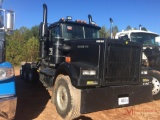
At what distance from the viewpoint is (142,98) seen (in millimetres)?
5113

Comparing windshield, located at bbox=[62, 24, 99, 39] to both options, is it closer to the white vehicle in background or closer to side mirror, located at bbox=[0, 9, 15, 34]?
the white vehicle in background

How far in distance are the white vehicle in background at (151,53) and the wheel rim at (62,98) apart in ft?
7.96

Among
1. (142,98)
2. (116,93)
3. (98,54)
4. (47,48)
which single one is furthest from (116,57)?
(47,48)

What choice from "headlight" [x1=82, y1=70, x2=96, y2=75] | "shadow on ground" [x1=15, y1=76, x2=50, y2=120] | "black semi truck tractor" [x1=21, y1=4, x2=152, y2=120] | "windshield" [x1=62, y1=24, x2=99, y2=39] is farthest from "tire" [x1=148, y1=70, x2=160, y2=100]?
"shadow on ground" [x1=15, y1=76, x2=50, y2=120]

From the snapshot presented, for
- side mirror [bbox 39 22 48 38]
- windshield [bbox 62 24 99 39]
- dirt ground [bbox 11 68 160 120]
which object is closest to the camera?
dirt ground [bbox 11 68 160 120]

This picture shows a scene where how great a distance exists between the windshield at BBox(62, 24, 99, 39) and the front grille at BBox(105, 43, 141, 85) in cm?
221

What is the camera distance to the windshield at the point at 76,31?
22.4 feet

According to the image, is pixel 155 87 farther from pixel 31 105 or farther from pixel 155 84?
pixel 31 105

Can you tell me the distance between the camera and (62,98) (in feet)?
17.0

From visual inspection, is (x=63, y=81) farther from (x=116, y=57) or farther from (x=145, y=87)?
(x=145, y=87)

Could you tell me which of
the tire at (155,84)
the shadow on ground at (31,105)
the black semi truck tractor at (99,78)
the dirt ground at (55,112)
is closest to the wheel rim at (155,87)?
the tire at (155,84)

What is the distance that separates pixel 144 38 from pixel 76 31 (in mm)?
4416

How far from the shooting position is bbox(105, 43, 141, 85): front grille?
190 inches

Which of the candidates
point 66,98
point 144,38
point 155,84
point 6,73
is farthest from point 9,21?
point 144,38
